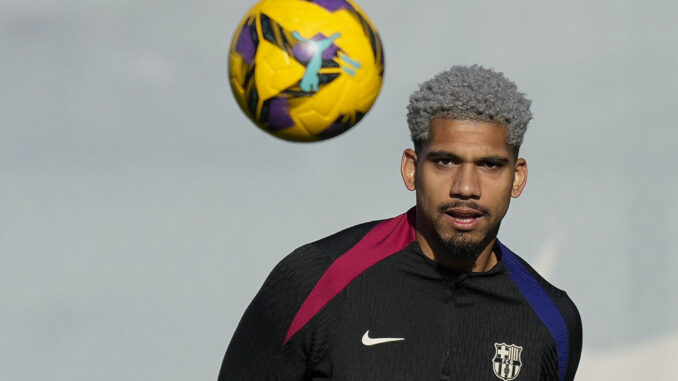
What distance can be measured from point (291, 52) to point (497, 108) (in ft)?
4.22

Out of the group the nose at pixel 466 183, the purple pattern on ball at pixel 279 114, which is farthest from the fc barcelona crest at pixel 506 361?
the purple pattern on ball at pixel 279 114

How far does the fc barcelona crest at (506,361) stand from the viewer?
41.2ft

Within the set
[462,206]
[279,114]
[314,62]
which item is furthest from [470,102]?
[279,114]

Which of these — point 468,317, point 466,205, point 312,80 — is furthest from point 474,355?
point 312,80

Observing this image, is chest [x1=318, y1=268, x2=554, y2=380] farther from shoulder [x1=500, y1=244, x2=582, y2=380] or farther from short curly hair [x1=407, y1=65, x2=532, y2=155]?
short curly hair [x1=407, y1=65, x2=532, y2=155]

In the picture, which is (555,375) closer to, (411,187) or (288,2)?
(411,187)

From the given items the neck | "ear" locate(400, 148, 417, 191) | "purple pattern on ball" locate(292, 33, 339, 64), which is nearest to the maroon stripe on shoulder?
the neck

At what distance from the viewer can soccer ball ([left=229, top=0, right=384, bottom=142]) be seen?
40.4 ft

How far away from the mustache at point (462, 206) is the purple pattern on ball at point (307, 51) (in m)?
1.13

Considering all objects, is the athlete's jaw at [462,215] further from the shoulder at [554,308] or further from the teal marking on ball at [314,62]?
the teal marking on ball at [314,62]

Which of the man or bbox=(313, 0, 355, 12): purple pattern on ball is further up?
bbox=(313, 0, 355, 12): purple pattern on ball

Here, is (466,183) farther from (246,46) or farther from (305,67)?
(246,46)

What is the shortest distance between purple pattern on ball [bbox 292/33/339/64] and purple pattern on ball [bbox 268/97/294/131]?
287mm

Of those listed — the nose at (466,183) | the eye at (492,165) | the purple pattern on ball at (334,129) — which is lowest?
the nose at (466,183)
